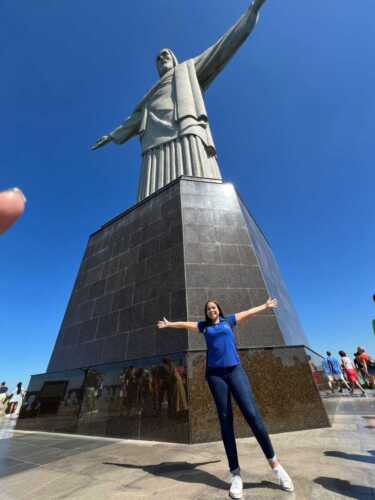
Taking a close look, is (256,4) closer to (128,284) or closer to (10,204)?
(128,284)

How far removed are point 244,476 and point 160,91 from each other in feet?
51.6

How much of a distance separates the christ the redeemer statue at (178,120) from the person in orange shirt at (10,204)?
9967 millimetres

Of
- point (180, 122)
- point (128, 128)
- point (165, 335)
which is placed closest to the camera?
point (165, 335)

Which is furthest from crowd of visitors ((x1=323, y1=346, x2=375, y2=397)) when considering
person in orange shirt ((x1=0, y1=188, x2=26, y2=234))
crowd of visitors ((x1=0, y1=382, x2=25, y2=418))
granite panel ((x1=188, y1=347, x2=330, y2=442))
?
crowd of visitors ((x1=0, y1=382, x2=25, y2=418))

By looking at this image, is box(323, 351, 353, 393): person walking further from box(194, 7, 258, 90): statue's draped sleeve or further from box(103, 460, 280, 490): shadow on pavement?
box(194, 7, 258, 90): statue's draped sleeve

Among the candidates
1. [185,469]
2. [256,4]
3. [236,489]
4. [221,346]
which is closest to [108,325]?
[185,469]

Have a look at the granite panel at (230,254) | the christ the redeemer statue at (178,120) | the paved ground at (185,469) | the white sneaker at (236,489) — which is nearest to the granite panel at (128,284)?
the granite panel at (230,254)

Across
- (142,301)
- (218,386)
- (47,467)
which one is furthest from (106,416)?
(218,386)

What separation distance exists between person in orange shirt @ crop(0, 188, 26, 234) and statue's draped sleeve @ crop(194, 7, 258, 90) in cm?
1680

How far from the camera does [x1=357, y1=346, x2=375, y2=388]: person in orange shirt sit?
33.6 feet

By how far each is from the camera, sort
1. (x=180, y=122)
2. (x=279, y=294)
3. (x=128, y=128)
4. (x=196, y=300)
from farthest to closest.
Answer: (x=128, y=128), (x=180, y=122), (x=279, y=294), (x=196, y=300)

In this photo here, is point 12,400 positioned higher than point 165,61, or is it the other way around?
point 165,61

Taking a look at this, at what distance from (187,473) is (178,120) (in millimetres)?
12605

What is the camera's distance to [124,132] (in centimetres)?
1551
